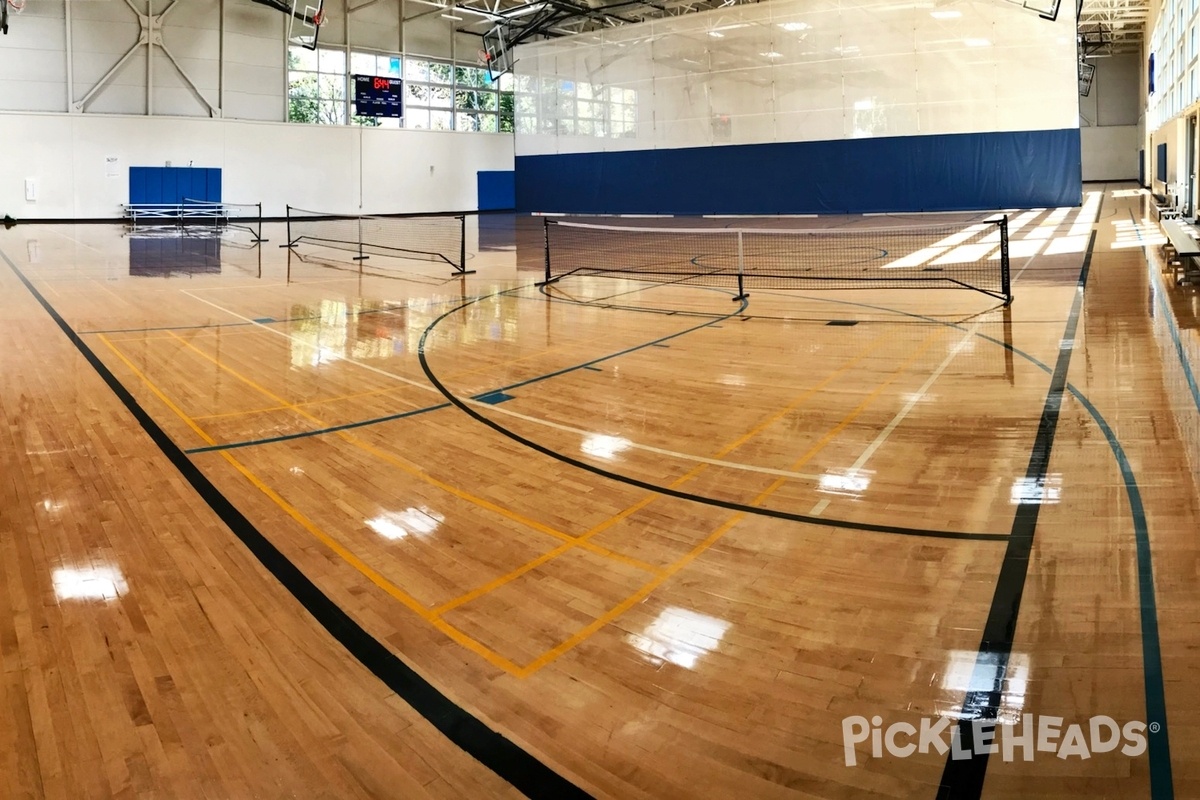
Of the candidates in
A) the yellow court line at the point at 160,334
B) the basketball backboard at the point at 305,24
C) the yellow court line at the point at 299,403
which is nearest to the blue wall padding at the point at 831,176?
the basketball backboard at the point at 305,24

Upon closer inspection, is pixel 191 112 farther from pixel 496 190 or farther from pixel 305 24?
pixel 496 190

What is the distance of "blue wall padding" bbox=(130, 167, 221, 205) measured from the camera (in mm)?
28797

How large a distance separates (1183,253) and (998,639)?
1090cm

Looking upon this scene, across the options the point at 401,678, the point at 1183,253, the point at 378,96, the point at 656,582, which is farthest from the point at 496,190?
the point at 401,678

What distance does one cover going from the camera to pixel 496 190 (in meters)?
38.0

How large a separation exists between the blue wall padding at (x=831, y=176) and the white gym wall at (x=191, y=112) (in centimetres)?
727

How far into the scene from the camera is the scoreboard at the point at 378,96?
106 feet

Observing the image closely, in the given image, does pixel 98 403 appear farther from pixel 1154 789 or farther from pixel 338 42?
pixel 338 42

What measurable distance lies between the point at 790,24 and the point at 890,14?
3241 millimetres

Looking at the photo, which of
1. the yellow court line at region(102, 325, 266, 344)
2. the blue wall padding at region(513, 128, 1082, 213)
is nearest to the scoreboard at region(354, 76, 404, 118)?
the blue wall padding at region(513, 128, 1082, 213)

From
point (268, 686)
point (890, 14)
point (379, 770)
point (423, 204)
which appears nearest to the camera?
point (379, 770)

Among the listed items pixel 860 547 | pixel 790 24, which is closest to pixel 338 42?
pixel 790 24

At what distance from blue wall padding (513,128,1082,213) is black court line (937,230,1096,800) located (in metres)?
24.7

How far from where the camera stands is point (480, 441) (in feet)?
18.0
